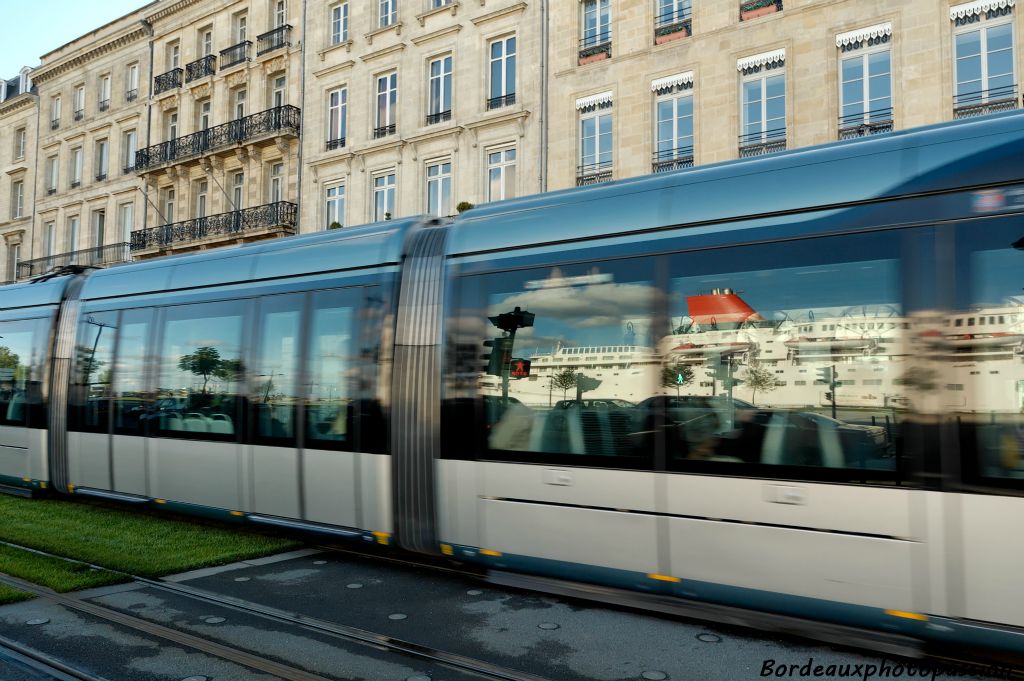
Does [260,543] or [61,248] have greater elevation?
[61,248]

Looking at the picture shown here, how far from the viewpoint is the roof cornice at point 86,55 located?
3197 centimetres

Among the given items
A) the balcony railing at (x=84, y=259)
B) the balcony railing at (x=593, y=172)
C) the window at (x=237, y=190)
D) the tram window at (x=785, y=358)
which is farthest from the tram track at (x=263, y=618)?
the balcony railing at (x=84, y=259)

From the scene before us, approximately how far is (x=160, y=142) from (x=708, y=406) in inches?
1213

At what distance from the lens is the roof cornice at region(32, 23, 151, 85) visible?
32.0 metres

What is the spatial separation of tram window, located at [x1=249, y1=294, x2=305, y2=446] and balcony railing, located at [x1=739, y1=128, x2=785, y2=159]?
1170 cm

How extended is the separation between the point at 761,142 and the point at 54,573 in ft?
48.8

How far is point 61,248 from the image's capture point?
34844 millimetres

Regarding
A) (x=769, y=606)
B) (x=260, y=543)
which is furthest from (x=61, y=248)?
(x=769, y=606)

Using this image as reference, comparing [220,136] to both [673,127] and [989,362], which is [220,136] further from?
[989,362]

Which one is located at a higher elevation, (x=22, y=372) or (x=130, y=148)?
(x=130, y=148)

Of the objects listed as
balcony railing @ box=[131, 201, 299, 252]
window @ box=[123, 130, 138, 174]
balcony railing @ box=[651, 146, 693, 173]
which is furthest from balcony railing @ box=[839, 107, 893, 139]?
window @ box=[123, 130, 138, 174]

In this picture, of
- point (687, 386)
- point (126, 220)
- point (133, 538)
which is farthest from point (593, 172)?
point (126, 220)

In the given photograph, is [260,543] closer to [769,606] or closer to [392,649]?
[392,649]

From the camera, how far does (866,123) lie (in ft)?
50.6
